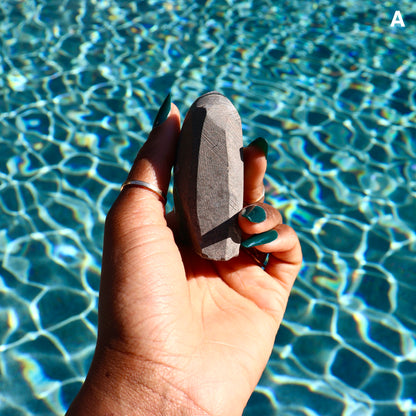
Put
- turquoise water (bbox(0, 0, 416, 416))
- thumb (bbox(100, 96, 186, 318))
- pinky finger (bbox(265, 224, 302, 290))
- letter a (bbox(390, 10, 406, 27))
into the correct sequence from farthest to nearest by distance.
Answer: letter a (bbox(390, 10, 406, 27)), turquoise water (bbox(0, 0, 416, 416)), pinky finger (bbox(265, 224, 302, 290)), thumb (bbox(100, 96, 186, 318))

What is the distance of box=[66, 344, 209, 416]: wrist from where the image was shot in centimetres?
183

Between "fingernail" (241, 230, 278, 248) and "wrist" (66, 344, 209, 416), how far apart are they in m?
0.66

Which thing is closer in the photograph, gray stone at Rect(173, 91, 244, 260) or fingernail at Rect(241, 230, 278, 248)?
gray stone at Rect(173, 91, 244, 260)

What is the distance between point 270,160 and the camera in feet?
14.4

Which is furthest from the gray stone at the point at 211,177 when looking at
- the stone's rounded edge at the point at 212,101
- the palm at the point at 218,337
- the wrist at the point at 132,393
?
the wrist at the point at 132,393

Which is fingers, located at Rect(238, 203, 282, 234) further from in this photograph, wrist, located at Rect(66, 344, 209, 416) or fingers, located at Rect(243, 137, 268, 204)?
wrist, located at Rect(66, 344, 209, 416)

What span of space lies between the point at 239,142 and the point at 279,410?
5.71 ft

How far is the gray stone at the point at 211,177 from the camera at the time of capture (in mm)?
2111

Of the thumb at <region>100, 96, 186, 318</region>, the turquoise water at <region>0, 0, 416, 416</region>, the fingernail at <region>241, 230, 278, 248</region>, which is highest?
the thumb at <region>100, 96, 186, 318</region>

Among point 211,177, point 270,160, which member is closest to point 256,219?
point 211,177

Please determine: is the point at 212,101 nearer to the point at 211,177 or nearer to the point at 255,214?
the point at 211,177

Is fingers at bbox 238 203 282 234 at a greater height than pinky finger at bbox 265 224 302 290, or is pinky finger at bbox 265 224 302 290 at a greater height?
fingers at bbox 238 203 282 234

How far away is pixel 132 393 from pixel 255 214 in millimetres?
879

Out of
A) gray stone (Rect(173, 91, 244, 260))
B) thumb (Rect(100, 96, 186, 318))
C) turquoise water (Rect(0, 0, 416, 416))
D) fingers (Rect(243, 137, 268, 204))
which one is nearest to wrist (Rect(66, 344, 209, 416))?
thumb (Rect(100, 96, 186, 318))
